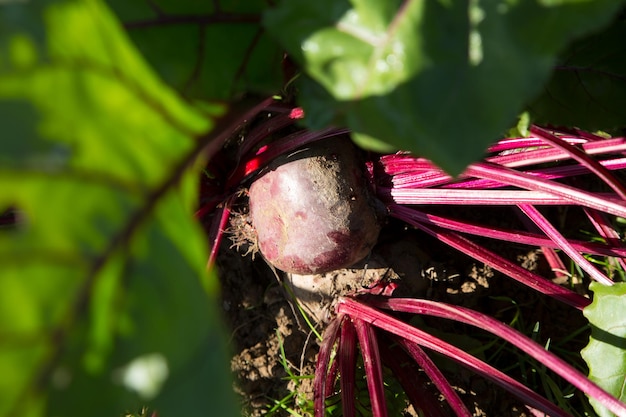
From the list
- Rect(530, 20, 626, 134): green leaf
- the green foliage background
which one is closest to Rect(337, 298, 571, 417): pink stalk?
Rect(530, 20, 626, 134): green leaf

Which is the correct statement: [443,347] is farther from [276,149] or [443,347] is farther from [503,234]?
[276,149]

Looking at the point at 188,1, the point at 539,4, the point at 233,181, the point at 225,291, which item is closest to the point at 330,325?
the point at 225,291

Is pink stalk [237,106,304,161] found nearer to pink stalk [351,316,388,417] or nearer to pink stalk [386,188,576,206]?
pink stalk [386,188,576,206]

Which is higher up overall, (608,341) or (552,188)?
(552,188)

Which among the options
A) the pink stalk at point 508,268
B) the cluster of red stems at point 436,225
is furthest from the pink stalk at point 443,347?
the pink stalk at point 508,268

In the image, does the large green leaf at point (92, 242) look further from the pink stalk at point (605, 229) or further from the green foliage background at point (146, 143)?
the pink stalk at point (605, 229)

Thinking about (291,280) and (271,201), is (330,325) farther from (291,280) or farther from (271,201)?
(271,201)

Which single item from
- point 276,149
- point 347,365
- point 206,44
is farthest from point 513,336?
point 206,44
